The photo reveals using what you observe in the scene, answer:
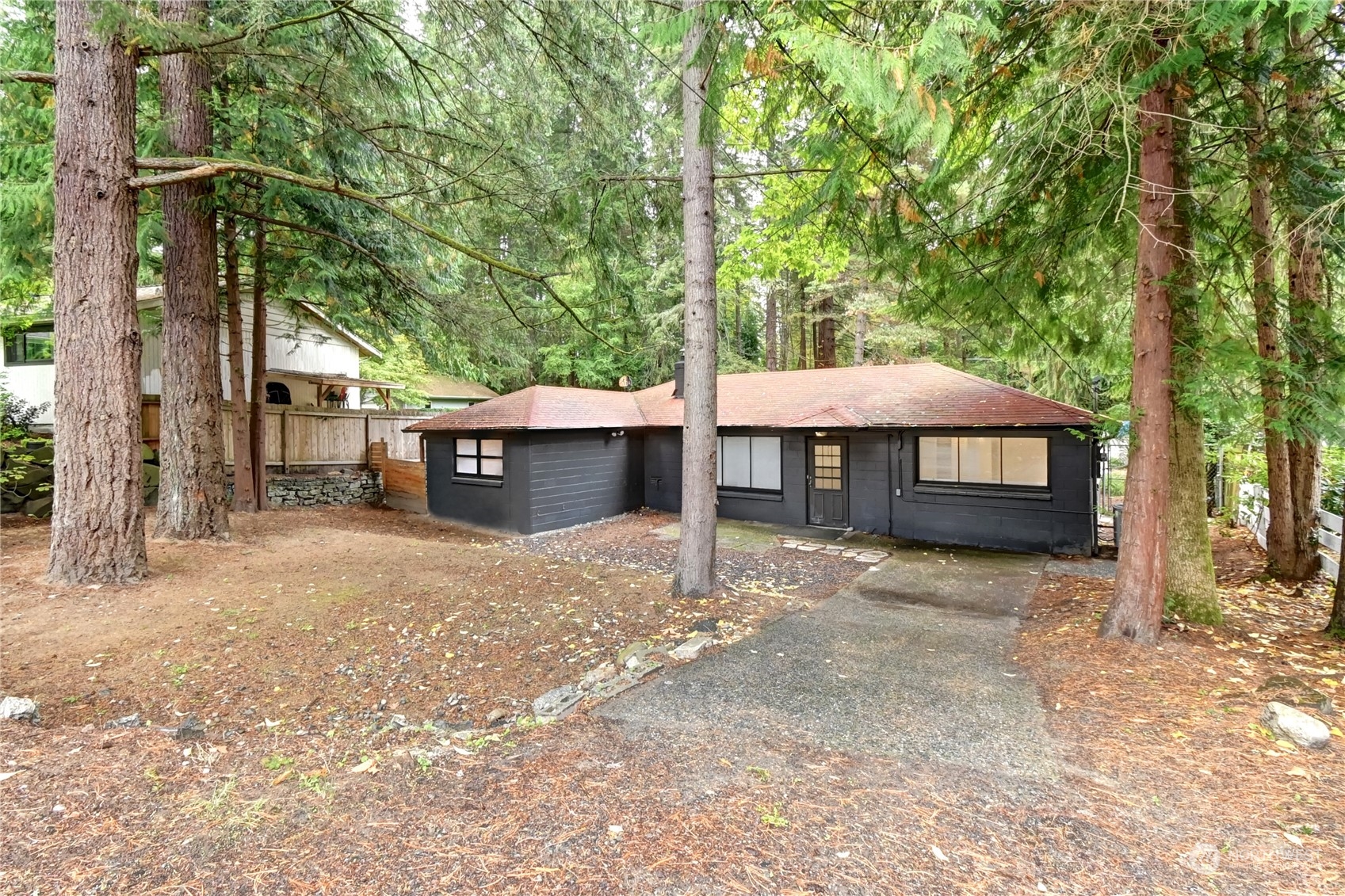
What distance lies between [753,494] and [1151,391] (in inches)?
319

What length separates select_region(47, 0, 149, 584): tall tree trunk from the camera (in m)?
5.33

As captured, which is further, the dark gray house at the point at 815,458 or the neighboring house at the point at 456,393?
the neighboring house at the point at 456,393

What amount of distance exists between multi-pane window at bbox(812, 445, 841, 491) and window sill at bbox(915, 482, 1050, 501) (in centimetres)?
148

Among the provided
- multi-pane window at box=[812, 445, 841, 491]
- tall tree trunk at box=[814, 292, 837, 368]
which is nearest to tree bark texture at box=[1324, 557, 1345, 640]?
multi-pane window at box=[812, 445, 841, 491]

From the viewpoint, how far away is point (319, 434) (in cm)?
1352

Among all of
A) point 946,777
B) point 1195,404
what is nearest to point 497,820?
point 946,777

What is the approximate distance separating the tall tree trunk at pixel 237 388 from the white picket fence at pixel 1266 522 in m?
14.0

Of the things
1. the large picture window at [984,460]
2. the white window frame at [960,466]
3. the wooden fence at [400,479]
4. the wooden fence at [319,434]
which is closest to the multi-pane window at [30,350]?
the wooden fence at [319,434]

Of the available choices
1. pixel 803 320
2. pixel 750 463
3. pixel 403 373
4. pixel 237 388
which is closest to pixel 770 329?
pixel 803 320

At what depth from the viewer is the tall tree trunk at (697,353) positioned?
5953 millimetres

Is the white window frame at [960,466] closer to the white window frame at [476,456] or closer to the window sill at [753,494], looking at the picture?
the window sill at [753,494]

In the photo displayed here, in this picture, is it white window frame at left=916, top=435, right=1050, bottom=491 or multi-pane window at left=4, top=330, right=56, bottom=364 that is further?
multi-pane window at left=4, top=330, right=56, bottom=364

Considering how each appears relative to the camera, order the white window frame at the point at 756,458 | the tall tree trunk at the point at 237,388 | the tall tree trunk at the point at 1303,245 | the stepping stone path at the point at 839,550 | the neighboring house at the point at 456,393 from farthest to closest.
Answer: the neighboring house at the point at 456,393 < the white window frame at the point at 756,458 < the tall tree trunk at the point at 237,388 < the stepping stone path at the point at 839,550 < the tall tree trunk at the point at 1303,245

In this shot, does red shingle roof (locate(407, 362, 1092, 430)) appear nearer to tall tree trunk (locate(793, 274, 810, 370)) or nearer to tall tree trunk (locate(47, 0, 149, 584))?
tall tree trunk (locate(47, 0, 149, 584))
